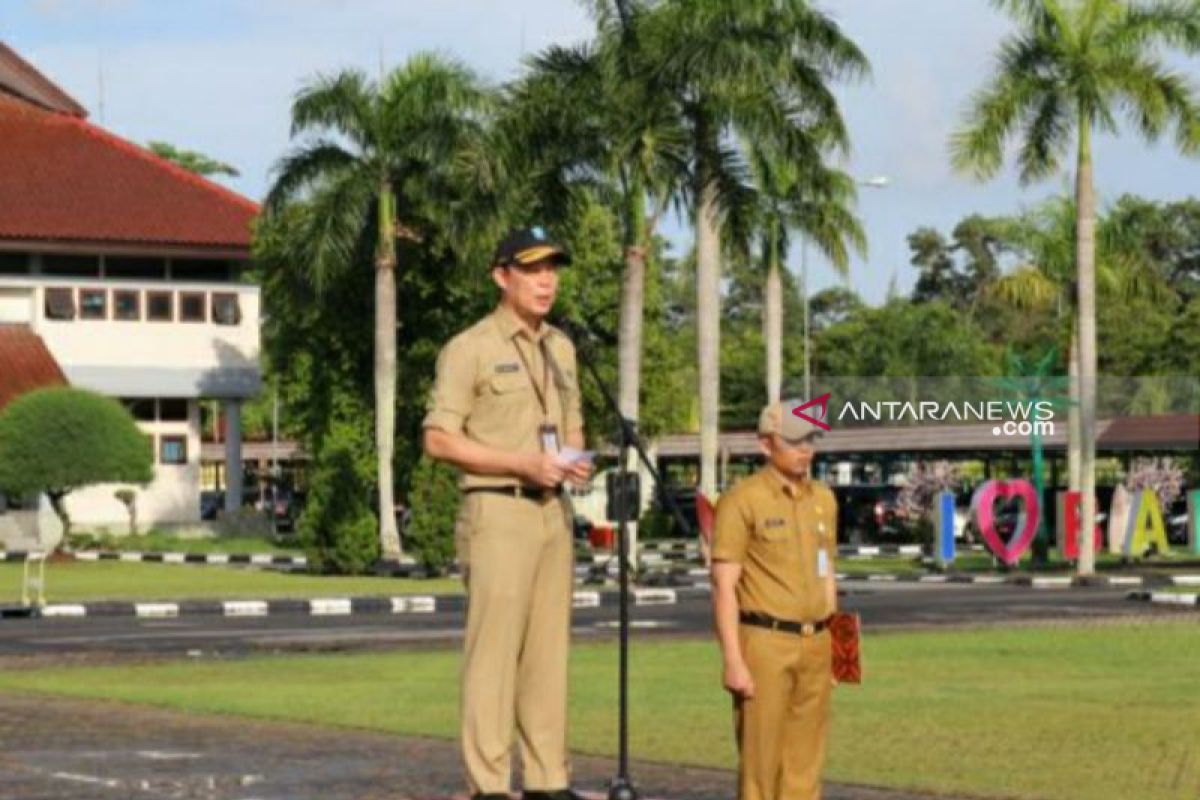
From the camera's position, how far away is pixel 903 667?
939 inches

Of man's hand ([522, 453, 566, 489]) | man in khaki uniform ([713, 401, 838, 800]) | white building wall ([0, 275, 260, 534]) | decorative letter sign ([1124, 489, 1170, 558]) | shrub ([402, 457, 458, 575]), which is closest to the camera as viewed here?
man's hand ([522, 453, 566, 489])

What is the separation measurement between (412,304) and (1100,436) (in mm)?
17142

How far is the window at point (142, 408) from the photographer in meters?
75.6

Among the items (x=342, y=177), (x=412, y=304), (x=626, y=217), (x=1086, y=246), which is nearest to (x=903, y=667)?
(x=626, y=217)

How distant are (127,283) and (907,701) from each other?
56494 millimetres

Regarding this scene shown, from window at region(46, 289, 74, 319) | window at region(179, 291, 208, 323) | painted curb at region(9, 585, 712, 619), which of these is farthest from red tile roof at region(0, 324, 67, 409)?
painted curb at region(9, 585, 712, 619)

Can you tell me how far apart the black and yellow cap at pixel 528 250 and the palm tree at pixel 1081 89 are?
118 feet

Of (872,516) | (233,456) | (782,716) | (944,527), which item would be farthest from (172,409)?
(782,716)

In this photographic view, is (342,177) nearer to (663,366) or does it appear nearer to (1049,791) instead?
(663,366)

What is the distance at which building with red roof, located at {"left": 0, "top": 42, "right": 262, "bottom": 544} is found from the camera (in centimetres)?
7300

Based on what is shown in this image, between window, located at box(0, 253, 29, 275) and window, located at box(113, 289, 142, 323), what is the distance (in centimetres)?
253

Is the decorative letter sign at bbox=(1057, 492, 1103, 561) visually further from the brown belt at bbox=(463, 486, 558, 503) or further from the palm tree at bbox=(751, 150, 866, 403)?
the brown belt at bbox=(463, 486, 558, 503)

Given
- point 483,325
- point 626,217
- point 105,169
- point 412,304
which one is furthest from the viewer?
point 105,169

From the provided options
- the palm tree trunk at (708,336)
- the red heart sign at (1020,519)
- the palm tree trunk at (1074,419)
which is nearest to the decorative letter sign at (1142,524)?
the palm tree trunk at (1074,419)
